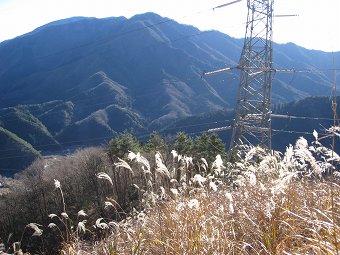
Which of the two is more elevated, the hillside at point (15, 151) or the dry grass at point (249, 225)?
the dry grass at point (249, 225)

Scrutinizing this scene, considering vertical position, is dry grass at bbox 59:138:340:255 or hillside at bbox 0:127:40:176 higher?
dry grass at bbox 59:138:340:255

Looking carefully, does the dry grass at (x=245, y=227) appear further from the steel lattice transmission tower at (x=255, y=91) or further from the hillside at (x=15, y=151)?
the hillside at (x=15, y=151)

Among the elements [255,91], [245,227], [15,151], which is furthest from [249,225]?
[15,151]

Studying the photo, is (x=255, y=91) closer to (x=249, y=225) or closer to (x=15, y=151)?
(x=249, y=225)

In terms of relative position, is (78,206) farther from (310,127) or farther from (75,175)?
(310,127)

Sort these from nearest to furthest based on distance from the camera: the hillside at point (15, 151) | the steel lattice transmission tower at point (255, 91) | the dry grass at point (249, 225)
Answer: the dry grass at point (249, 225), the steel lattice transmission tower at point (255, 91), the hillside at point (15, 151)

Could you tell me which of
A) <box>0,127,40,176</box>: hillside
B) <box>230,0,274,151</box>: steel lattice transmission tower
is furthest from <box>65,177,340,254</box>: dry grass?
<box>0,127,40,176</box>: hillside

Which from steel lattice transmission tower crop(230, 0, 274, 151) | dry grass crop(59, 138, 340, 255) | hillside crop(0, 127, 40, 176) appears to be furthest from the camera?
hillside crop(0, 127, 40, 176)

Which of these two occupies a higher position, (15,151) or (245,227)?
(245,227)

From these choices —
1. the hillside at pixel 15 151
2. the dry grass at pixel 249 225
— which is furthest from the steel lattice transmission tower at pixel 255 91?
the hillside at pixel 15 151

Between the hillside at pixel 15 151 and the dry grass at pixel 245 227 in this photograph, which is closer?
the dry grass at pixel 245 227

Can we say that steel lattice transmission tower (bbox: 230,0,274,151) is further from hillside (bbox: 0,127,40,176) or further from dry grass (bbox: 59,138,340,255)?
hillside (bbox: 0,127,40,176)

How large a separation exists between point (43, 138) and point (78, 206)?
3977 inches

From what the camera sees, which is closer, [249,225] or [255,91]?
[249,225]
